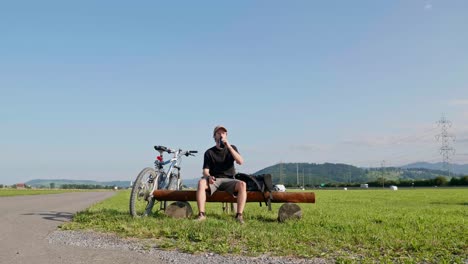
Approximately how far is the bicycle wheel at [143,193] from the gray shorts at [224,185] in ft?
4.45

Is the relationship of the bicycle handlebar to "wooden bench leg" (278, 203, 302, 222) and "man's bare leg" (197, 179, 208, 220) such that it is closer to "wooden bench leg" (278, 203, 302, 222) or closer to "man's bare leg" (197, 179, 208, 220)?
"man's bare leg" (197, 179, 208, 220)

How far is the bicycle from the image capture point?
7.97 metres

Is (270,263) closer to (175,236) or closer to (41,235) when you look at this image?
(175,236)

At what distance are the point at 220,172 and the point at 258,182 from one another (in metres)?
0.77

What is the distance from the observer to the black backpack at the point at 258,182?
25.7ft

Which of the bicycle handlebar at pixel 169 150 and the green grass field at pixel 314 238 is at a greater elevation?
the bicycle handlebar at pixel 169 150

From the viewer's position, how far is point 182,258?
4.70m

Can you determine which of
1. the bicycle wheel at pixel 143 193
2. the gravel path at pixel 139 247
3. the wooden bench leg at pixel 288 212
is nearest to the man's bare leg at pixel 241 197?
the wooden bench leg at pixel 288 212

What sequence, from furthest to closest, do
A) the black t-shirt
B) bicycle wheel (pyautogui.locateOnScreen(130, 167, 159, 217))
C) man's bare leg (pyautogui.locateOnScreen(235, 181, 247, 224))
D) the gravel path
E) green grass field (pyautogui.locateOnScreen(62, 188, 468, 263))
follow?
the black t-shirt
bicycle wheel (pyautogui.locateOnScreen(130, 167, 159, 217))
man's bare leg (pyautogui.locateOnScreen(235, 181, 247, 224))
green grass field (pyautogui.locateOnScreen(62, 188, 468, 263))
the gravel path

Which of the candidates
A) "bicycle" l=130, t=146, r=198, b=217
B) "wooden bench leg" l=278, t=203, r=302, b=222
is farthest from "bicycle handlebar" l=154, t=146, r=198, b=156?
"wooden bench leg" l=278, t=203, r=302, b=222

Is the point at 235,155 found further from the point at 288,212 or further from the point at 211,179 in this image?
the point at 288,212

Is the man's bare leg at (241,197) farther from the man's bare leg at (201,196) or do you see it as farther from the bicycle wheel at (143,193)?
the bicycle wheel at (143,193)

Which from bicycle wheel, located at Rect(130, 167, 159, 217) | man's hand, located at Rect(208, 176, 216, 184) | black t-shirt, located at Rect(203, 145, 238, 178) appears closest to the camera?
man's hand, located at Rect(208, 176, 216, 184)

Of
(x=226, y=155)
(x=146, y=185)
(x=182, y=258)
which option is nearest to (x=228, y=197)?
(x=226, y=155)
